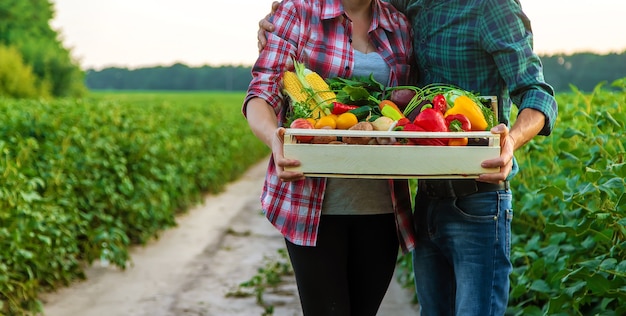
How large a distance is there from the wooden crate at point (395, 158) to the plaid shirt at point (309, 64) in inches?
14.4

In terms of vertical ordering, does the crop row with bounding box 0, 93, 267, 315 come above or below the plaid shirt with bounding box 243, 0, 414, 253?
below

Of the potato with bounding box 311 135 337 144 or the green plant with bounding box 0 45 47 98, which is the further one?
the green plant with bounding box 0 45 47 98

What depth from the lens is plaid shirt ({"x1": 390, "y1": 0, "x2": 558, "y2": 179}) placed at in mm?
2439

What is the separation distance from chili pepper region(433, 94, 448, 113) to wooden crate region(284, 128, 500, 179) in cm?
17

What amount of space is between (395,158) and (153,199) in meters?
5.98

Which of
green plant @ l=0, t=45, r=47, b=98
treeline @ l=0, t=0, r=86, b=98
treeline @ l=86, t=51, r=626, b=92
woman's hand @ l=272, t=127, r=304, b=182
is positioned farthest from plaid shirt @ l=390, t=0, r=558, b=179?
treeline @ l=86, t=51, r=626, b=92

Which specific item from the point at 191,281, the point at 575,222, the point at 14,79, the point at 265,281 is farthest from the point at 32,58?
the point at 575,222

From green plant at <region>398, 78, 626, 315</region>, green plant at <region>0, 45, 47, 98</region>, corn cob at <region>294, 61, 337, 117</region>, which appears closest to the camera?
corn cob at <region>294, 61, 337, 117</region>

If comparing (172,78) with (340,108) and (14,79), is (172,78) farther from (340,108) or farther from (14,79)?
(340,108)

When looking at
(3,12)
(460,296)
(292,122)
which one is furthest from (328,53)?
(3,12)

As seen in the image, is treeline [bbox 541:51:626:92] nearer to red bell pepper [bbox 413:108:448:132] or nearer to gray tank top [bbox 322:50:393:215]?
gray tank top [bbox 322:50:393:215]

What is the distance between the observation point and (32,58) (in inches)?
1586

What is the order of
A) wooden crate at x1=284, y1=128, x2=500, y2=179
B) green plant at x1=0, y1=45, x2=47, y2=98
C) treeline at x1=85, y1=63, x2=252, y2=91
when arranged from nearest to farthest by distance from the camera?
wooden crate at x1=284, y1=128, x2=500, y2=179, green plant at x1=0, y1=45, x2=47, y2=98, treeline at x1=85, y1=63, x2=252, y2=91

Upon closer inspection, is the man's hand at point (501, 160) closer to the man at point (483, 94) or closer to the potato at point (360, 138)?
the man at point (483, 94)
